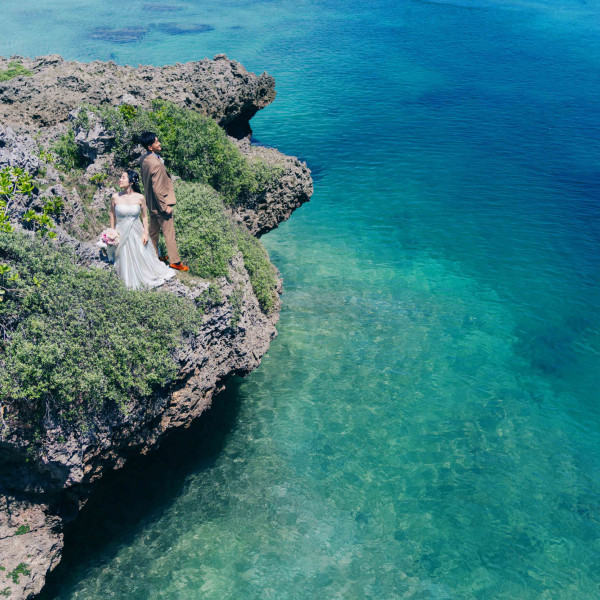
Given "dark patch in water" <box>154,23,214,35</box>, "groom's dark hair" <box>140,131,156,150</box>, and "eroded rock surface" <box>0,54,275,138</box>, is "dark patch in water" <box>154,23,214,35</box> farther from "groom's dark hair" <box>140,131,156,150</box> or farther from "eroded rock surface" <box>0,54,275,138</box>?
"groom's dark hair" <box>140,131,156,150</box>

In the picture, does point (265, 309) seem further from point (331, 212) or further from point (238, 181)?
point (331, 212)

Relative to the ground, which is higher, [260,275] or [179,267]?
[179,267]

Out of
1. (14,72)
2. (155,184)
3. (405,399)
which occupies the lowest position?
(405,399)

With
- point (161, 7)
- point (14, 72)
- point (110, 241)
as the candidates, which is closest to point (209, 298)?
point (110, 241)

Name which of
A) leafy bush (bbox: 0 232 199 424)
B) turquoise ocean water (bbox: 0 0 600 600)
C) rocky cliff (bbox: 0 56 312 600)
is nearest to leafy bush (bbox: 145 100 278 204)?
rocky cliff (bbox: 0 56 312 600)

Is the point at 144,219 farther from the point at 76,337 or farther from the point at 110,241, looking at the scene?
the point at 76,337

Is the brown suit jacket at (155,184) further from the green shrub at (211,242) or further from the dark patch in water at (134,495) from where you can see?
the dark patch in water at (134,495)

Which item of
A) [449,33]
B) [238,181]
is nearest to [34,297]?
[238,181]
